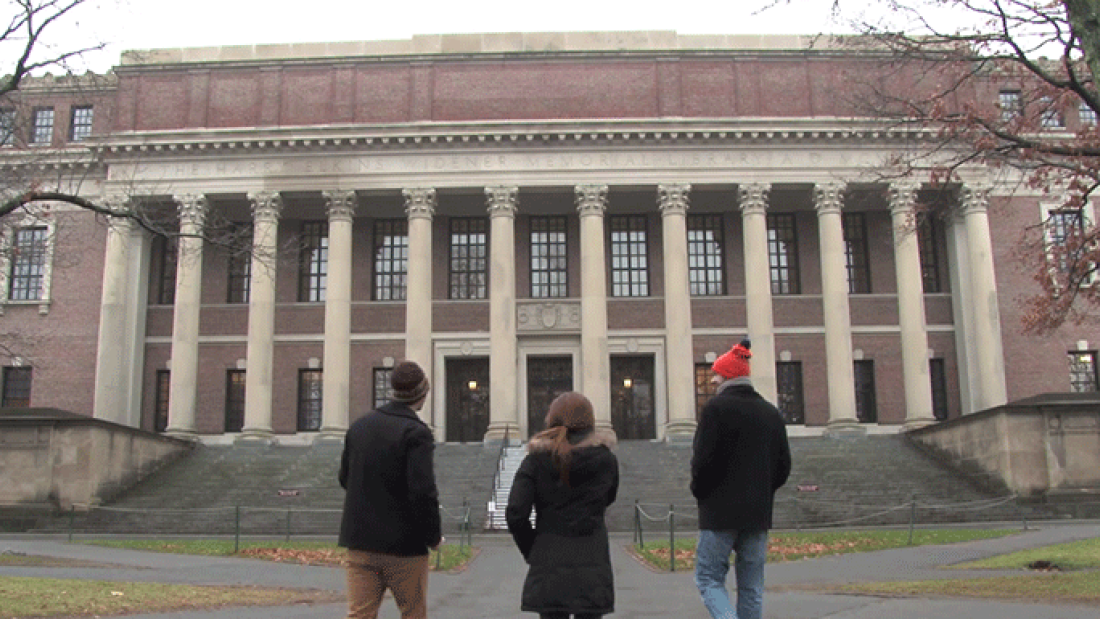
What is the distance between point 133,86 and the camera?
1560 inches

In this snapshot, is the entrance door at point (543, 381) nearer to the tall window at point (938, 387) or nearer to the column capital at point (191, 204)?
the column capital at point (191, 204)

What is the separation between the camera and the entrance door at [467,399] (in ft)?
131

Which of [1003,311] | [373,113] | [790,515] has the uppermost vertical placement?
[373,113]

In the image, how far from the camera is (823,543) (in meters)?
19.9

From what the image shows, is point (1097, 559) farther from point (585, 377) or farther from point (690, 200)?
point (690, 200)

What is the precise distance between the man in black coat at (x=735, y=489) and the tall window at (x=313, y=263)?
35176mm

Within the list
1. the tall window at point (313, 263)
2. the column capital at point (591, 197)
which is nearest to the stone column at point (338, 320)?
the tall window at point (313, 263)

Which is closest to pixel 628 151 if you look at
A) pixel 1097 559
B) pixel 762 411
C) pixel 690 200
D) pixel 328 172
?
pixel 690 200

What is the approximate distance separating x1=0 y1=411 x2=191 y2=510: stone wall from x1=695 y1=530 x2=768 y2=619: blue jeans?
24457mm

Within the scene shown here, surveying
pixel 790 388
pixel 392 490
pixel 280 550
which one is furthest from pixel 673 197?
pixel 392 490

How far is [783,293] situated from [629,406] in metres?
7.54

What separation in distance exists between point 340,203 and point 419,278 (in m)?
4.10

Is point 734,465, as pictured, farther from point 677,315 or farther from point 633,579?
point 677,315

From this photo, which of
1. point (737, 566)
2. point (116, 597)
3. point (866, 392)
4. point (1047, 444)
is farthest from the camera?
point (866, 392)
